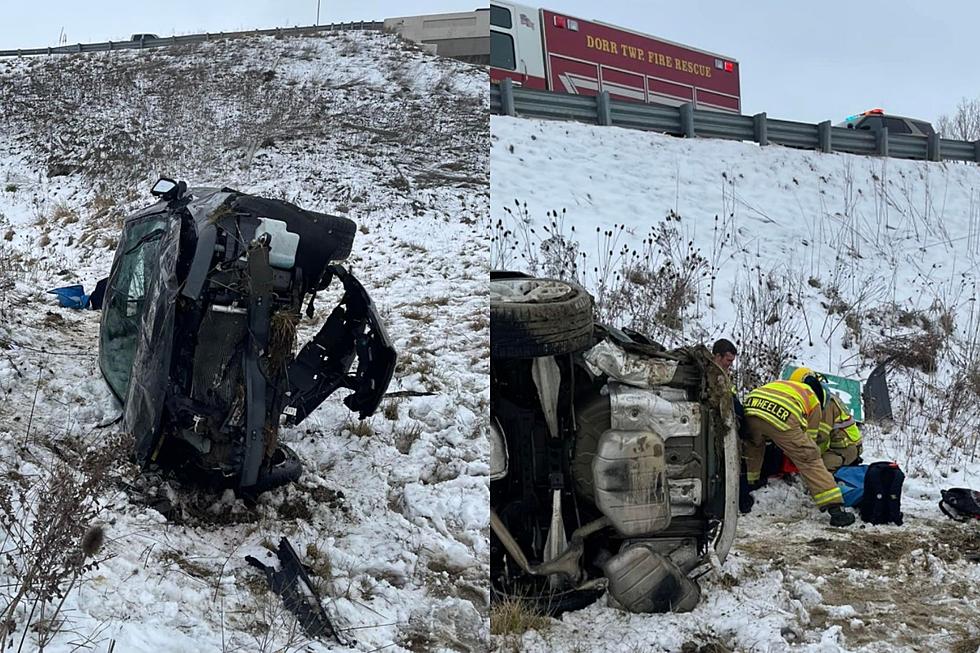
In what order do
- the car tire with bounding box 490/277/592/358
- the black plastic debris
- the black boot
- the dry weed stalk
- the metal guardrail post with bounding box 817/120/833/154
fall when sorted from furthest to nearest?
1. the metal guardrail post with bounding box 817/120/833/154
2. the black boot
3. the car tire with bounding box 490/277/592/358
4. the black plastic debris
5. the dry weed stalk

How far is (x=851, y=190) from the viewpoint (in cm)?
1282

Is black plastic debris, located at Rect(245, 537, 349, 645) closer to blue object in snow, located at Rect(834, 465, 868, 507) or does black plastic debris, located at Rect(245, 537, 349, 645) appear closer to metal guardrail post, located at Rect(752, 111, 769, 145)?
blue object in snow, located at Rect(834, 465, 868, 507)

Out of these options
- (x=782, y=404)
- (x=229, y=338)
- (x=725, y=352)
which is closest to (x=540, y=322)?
(x=229, y=338)

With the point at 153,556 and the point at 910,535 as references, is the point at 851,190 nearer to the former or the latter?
the point at 910,535

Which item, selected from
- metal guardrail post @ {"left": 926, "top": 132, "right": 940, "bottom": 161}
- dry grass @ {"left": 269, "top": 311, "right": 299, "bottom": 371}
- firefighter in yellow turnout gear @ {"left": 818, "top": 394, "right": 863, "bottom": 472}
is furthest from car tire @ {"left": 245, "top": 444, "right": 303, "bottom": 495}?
metal guardrail post @ {"left": 926, "top": 132, "right": 940, "bottom": 161}

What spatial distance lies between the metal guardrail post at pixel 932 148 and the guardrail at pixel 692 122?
0.04m

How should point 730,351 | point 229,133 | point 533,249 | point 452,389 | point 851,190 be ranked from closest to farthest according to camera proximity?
1. point 452,389
2. point 730,351
3. point 533,249
4. point 851,190
5. point 229,133

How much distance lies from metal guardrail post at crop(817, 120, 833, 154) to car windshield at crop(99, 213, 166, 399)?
11329 millimetres

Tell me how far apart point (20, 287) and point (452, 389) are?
3861mm

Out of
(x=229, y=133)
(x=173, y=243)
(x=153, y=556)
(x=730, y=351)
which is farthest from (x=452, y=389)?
(x=229, y=133)

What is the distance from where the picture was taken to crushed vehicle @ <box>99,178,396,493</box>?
369 cm

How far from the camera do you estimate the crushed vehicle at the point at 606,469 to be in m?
3.93

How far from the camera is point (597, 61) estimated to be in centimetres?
1586

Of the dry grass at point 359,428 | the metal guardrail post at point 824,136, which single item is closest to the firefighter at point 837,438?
the dry grass at point 359,428
